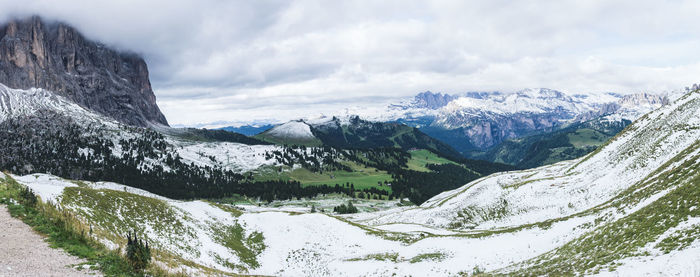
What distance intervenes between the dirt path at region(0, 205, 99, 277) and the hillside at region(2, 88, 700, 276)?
332 centimetres

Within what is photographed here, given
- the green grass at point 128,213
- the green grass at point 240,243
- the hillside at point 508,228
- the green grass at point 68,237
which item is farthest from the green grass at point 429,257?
the green grass at point 68,237

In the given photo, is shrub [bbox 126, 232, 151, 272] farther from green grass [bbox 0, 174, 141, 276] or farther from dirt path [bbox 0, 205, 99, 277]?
dirt path [bbox 0, 205, 99, 277]

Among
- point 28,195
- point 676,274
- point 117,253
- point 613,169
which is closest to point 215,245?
point 28,195

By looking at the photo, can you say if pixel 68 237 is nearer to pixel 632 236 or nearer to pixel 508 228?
pixel 632 236

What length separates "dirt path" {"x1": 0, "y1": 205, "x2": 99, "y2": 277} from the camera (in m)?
14.9

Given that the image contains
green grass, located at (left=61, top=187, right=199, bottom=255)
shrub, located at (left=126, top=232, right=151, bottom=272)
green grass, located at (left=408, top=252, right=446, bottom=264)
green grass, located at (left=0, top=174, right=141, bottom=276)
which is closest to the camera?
green grass, located at (left=0, top=174, right=141, bottom=276)

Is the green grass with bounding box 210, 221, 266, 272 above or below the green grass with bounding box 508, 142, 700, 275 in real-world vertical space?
below

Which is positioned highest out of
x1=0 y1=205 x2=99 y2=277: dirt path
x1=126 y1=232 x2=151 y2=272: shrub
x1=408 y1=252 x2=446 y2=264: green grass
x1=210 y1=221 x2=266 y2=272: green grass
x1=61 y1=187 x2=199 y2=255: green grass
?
x1=0 y1=205 x2=99 y2=277: dirt path

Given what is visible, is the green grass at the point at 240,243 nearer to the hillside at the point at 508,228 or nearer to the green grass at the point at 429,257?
the hillside at the point at 508,228

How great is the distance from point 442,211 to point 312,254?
53.5m

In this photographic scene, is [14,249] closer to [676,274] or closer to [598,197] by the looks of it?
[676,274]

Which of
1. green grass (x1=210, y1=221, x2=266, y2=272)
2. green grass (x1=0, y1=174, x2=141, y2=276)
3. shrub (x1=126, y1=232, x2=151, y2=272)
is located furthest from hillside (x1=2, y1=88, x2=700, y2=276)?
shrub (x1=126, y1=232, x2=151, y2=272)

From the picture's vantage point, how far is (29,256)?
16109mm

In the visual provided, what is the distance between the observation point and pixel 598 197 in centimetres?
6119
